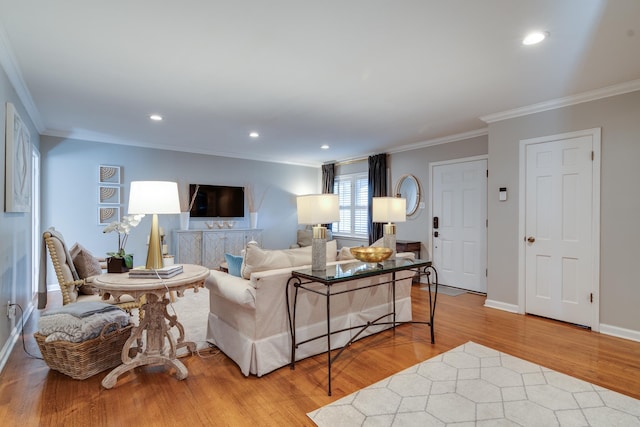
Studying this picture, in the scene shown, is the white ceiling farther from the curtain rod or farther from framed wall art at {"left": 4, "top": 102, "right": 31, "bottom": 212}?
the curtain rod

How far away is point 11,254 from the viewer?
9.54 ft

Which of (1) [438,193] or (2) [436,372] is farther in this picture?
(1) [438,193]

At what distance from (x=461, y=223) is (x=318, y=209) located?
3.42m

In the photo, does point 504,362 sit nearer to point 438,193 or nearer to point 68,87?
point 438,193

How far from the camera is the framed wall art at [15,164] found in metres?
2.67

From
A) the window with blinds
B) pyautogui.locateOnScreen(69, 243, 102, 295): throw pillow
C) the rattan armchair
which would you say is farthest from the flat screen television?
the rattan armchair

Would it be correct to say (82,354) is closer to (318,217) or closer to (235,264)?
(235,264)

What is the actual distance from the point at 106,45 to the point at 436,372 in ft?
11.4

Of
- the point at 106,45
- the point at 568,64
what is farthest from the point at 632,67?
the point at 106,45

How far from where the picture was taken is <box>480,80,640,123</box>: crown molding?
10.2 feet

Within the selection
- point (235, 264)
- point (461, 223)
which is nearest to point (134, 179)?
point (235, 264)

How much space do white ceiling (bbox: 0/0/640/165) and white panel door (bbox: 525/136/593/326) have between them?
2.13 feet

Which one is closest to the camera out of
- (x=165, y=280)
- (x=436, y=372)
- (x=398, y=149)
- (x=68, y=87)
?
(x=165, y=280)

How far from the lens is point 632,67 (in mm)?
2754
